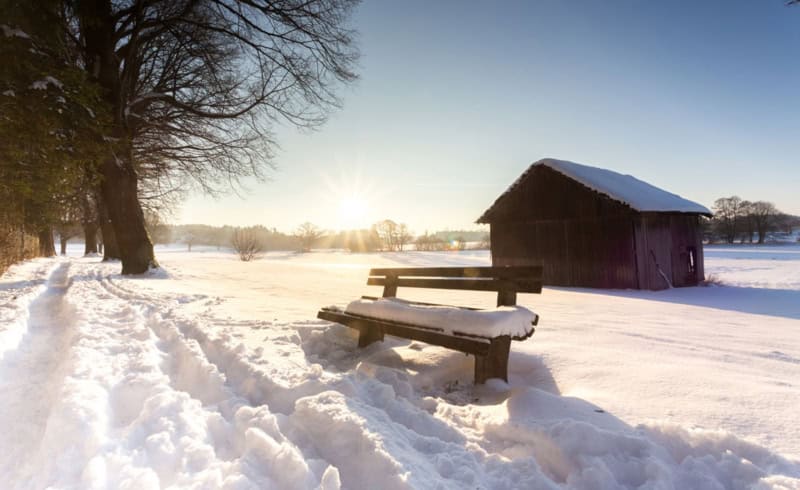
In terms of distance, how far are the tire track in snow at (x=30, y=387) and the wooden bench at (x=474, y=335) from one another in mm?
2535

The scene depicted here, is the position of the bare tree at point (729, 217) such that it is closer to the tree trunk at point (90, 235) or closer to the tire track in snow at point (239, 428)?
the tire track in snow at point (239, 428)

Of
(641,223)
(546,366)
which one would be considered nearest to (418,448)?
(546,366)

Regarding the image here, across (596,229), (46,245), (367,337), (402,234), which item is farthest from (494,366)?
(402,234)

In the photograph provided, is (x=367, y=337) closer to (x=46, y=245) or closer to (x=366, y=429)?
(x=366, y=429)

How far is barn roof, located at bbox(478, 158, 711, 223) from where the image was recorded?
13266 millimetres

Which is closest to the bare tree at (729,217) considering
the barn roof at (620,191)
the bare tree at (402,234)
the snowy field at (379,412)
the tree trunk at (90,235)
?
the bare tree at (402,234)

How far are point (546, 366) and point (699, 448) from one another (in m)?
1.45

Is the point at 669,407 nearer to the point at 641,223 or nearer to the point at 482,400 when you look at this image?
the point at 482,400

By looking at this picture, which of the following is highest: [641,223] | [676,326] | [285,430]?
[641,223]

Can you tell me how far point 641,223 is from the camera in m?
13.4

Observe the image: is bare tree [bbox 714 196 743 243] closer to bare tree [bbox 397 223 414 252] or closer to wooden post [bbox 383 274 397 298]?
bare tree [bbox 397 223 414 252]

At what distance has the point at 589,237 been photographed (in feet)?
46.6

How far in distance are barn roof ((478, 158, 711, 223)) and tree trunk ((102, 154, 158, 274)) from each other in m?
13.9

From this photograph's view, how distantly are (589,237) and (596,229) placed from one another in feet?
1.29
